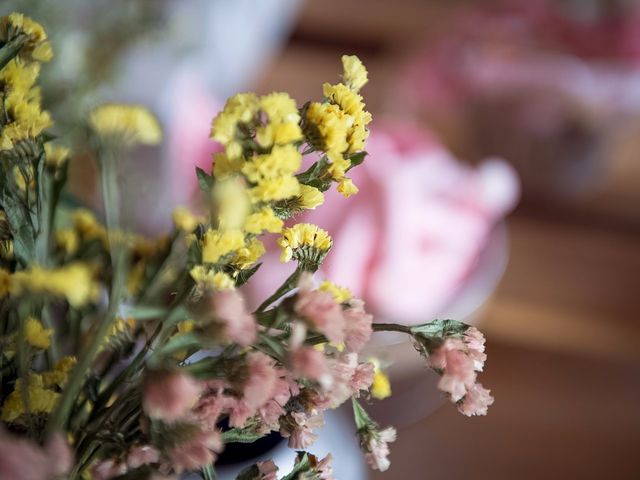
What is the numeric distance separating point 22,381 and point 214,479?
58mm

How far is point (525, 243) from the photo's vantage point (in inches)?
27.2

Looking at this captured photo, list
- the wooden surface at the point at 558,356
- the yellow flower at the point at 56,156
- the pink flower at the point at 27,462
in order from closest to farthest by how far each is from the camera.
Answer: the pink flower at the point at 27,462, the yellow flower at the point at 56,156, the wooden surface at the point at 558,356

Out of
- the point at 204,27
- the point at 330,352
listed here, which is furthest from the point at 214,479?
the point at 204,27

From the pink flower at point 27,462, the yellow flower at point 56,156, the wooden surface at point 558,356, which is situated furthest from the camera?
the wooden surface at point 558,356

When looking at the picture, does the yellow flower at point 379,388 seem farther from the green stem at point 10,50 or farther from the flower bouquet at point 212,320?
the green stem at point 10,50

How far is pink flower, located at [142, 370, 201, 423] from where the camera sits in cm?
14

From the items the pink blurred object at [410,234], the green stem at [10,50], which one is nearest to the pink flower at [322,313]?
the green stem at [10,50]

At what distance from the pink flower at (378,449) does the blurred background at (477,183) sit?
0.24 ft

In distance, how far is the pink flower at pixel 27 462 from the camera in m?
0.13

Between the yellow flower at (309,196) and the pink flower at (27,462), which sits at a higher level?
the yellow flower at (309,196)

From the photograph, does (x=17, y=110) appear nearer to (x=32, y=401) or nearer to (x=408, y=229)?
(x=32, y=401)

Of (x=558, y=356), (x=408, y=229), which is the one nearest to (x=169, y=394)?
(x=408, y=229)

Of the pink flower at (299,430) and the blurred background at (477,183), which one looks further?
the blurred background at (477,183)

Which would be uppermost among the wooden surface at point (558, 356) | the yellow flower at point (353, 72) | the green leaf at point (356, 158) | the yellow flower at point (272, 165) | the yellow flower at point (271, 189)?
the yellow flower at point (353, 72)
